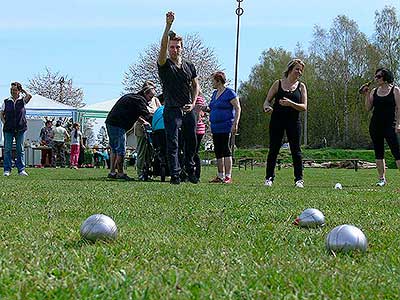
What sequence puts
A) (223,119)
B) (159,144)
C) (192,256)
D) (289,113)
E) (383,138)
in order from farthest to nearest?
(159,144) → (223,119) → (383,138) → (289,113) → (192,256)

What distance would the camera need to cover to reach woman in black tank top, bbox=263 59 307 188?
10727 millimetres

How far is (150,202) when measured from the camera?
678cm

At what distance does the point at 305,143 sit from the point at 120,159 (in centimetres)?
5377

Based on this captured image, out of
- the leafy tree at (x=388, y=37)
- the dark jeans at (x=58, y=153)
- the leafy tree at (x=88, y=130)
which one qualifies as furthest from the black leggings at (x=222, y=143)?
the leafy tree at (x=388, y=37)

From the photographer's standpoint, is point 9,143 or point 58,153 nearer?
point 9,143

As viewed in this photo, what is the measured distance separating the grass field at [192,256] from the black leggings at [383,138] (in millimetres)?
5300

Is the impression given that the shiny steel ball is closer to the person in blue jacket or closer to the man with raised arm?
the man with raised arm

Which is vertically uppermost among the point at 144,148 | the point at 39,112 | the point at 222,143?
the point at 39,112

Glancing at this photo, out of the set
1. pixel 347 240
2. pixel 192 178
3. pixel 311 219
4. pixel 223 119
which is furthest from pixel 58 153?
pixel 347 240

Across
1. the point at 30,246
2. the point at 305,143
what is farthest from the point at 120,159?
the point at 305,143

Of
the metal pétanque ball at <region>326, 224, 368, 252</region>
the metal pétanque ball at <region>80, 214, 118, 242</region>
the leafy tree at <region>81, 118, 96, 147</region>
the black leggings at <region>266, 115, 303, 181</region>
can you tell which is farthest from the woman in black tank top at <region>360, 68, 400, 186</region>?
the leafy tree at <region>81, 118, 96, 147</region>

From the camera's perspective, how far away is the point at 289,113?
10.8m

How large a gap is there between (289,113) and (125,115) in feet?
12.1

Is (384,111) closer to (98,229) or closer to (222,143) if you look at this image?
(222,143)
